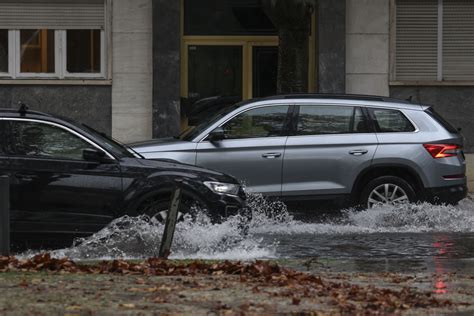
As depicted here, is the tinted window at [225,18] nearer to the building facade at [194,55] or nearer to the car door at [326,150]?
the building facade at [194,55]

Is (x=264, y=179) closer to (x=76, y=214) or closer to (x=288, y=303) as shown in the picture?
(x=76, y=214)

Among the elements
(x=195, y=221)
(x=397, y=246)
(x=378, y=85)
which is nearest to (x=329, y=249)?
(x=397, y=246)

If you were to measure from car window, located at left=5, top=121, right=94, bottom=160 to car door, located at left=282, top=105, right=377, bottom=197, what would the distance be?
13.2 feet

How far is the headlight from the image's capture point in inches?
466

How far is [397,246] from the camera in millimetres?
13148

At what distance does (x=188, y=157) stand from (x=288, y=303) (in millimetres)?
6859

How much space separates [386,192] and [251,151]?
1.97 meters

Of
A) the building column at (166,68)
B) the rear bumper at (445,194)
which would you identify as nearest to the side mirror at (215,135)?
the rear bumper at (445,194)

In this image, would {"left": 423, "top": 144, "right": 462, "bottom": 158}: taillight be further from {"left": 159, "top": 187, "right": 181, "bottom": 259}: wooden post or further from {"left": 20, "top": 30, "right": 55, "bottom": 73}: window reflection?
{"left": 20, "top": 30, "right": 55, "bottom": 73}: window reflection

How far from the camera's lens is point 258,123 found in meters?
15.2

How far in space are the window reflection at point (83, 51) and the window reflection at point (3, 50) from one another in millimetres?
1142

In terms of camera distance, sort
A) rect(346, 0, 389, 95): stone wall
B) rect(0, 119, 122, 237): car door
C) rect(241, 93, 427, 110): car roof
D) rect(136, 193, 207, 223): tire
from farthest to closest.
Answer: rect(346, 0, 389, 95): stone wall → rect(241, 93, 427, 110): car roof → rect(136, 193, 207, 223): tire → rect(0, 119, 122, 237): car door

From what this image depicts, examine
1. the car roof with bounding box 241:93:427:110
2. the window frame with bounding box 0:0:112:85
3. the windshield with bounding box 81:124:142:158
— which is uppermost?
the window frame with bounding box 0:0:112:85

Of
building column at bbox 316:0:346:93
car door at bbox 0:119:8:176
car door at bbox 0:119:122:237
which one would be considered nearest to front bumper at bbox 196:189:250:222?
car door at bbox 0:119:122:237
